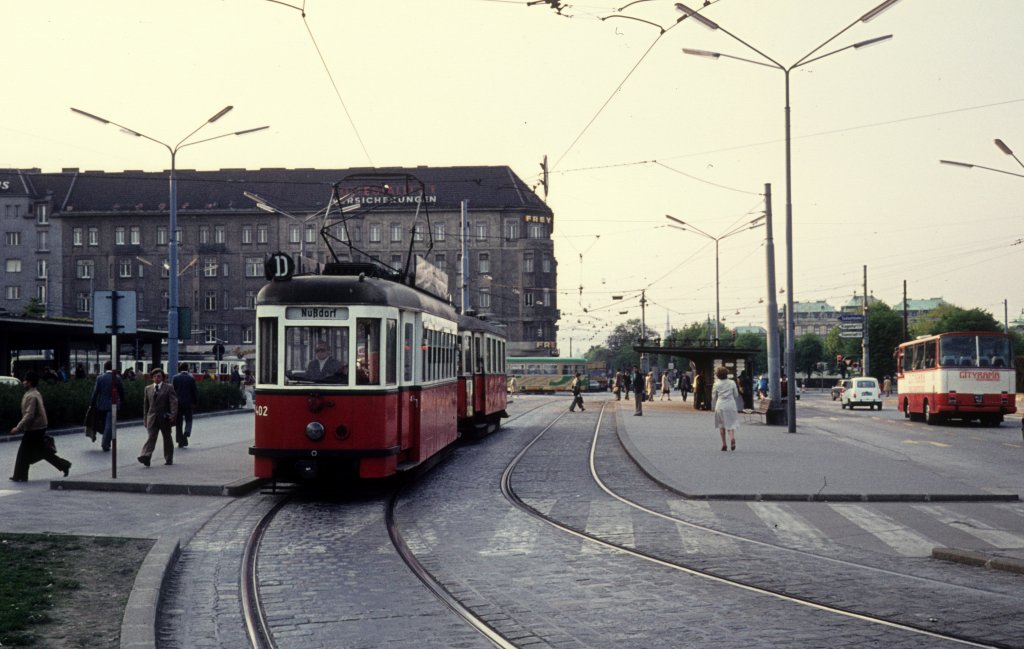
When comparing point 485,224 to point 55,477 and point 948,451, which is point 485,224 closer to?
point 948,451

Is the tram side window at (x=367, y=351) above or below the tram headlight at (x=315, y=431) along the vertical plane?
above

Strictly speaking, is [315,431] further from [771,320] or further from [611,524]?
[771,320]

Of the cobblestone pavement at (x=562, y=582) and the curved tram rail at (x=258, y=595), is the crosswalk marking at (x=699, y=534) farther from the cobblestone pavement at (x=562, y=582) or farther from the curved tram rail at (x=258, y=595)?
Answer: the curved tram rail at (x=258, y=595)

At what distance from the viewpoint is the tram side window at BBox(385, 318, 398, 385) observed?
14.9 meters

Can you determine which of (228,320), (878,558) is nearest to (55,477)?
(878,558)

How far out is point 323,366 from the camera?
14.6m

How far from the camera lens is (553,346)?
98.5m

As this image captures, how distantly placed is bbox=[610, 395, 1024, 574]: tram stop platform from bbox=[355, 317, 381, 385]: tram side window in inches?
164

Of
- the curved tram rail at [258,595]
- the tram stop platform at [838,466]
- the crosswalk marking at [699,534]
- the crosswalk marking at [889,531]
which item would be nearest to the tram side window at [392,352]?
the curved tram rail at [258,595]

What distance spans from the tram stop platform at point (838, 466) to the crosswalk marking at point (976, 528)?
55 centimetres

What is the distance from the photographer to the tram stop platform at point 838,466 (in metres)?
14.7

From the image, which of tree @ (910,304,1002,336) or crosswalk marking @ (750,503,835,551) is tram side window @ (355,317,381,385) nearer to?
crosswalk marking @ (750,503,835,551)

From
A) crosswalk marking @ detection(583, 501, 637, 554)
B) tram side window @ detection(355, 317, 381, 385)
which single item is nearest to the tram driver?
tram side window @ detection(355, 317, 381, 385)

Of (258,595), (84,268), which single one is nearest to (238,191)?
(84,268)
